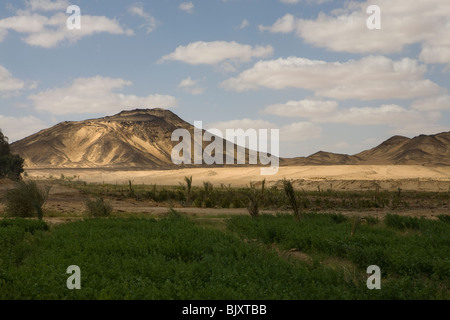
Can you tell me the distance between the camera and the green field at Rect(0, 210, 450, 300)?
23.8ft

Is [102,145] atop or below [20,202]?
atop

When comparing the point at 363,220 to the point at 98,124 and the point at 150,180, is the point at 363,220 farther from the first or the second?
the point at 98,124

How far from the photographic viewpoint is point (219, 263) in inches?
362

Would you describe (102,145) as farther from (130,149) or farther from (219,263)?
(219,263)

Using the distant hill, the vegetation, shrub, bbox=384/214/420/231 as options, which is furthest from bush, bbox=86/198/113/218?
the distant hill

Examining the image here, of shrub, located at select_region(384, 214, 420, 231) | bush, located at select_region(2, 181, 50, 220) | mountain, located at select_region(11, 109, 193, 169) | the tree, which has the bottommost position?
shrub, located at select_region(384, 214, 420, 231)

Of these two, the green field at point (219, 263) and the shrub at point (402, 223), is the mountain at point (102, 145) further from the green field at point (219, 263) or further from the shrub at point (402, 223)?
the green field at point (219, 263)

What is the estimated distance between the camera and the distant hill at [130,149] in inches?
4065

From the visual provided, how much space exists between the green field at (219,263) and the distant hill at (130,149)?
277 feet

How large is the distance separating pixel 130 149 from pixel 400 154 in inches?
2408

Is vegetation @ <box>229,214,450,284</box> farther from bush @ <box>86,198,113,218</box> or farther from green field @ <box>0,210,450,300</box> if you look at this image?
bush @ <box>86,198,113,218</box>

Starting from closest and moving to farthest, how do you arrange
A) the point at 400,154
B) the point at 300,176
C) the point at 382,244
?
the point at 382,244 < the point at 300,176 < the point at 400,154

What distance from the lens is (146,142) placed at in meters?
123

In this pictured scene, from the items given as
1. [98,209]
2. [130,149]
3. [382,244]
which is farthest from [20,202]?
[130,149]
